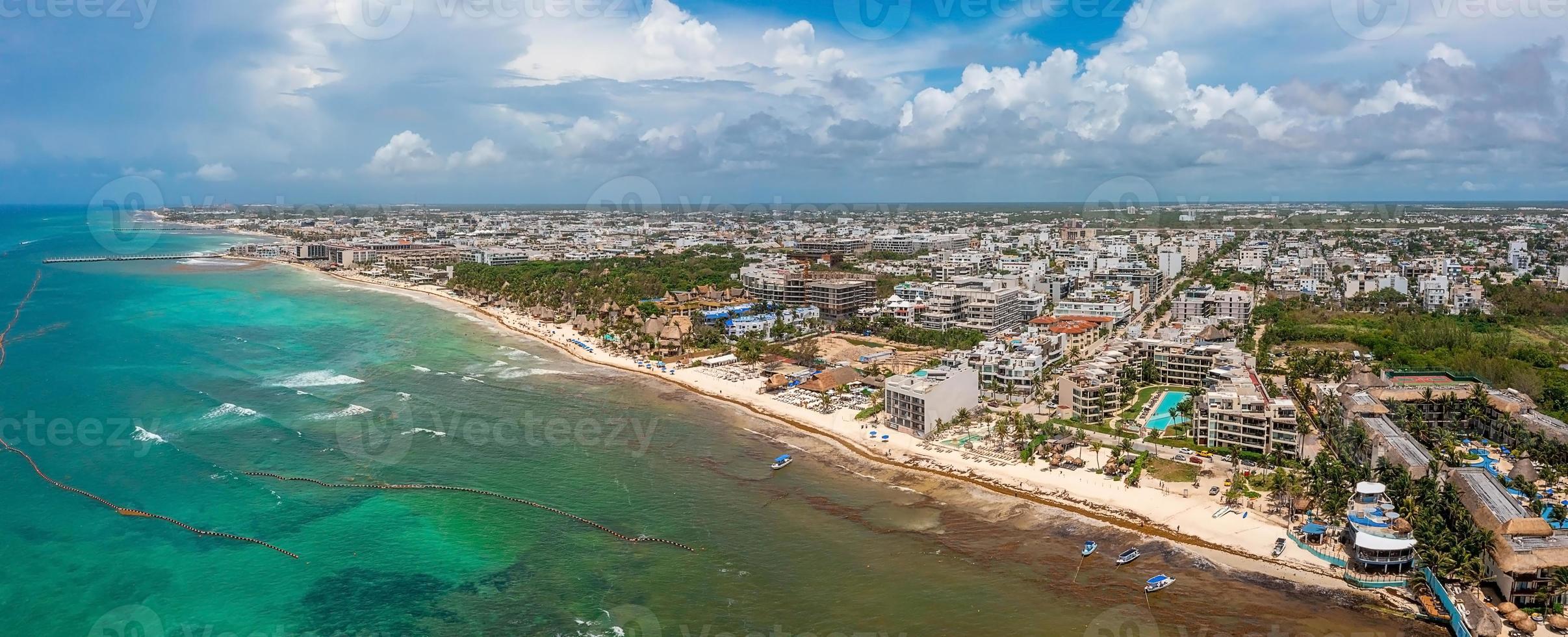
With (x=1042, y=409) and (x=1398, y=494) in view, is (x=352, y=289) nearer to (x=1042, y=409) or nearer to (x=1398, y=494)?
(x=1042, y=409)

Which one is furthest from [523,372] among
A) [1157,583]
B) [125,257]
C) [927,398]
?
[125,257]

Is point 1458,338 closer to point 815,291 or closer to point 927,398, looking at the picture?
point 927,398

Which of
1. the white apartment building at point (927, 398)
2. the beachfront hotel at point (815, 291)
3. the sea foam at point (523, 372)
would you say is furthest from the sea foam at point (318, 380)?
the beachfront hotel at point (815, 291)

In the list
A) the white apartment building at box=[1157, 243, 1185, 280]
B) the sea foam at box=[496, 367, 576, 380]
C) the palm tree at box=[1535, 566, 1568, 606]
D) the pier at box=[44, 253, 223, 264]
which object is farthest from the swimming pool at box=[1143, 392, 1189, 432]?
the pier at box=[44, 253, 223, 264]

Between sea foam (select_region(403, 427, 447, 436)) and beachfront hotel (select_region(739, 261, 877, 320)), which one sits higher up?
beachfront hotel (select_region(739, 261, 877, 320))

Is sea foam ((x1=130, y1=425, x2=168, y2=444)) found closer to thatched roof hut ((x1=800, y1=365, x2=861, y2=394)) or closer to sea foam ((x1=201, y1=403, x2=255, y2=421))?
sea foam ((x1=201, y1=403, x2=255, y2=421))

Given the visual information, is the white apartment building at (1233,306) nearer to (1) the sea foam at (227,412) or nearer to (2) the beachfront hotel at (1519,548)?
(2) the beachfront hotel at (1519,548)

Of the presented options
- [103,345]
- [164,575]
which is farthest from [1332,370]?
[103,345]
